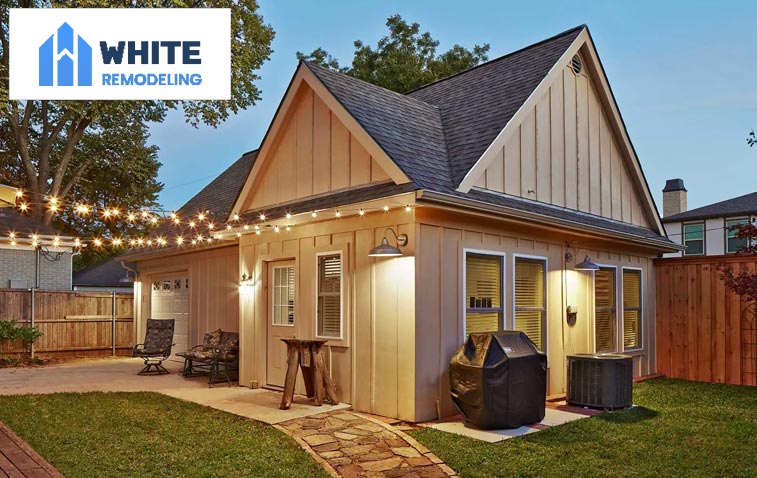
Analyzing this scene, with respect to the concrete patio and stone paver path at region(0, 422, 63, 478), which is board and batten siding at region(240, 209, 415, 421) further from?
stone paver path at region(0, 422, 63, 478)

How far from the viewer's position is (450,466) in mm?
5203

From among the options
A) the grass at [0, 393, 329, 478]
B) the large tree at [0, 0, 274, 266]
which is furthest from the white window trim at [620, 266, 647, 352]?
the large tree at [0, 0, 274, 266]

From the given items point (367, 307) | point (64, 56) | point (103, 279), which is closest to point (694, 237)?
point (367, 307)

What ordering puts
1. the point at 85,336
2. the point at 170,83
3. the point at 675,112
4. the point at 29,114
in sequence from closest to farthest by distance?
the point at 170,83
the point at 85,336
the point at 29,114
the point at 675,112

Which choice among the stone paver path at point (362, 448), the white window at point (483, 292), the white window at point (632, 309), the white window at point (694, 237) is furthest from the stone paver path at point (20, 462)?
the white window at point (694, 237)

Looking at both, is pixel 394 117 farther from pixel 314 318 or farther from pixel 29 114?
pixel 29 114

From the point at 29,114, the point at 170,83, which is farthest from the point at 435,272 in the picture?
the point at 29,114

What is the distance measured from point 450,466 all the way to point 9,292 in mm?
12621

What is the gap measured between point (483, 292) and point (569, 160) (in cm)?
322

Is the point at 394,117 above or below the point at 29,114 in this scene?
below

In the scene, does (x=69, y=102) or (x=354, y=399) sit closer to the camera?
(x=354, y=399)

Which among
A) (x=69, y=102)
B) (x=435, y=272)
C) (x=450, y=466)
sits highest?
(x=69, y=102)

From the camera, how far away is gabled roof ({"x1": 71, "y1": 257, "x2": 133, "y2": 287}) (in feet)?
94.5

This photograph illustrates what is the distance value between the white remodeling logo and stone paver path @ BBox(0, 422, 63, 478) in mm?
7520
